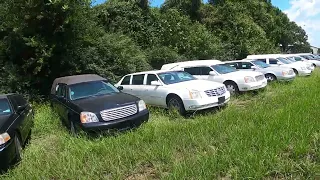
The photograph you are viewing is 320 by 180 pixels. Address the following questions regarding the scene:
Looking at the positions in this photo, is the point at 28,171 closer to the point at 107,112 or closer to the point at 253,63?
the point at 107,112

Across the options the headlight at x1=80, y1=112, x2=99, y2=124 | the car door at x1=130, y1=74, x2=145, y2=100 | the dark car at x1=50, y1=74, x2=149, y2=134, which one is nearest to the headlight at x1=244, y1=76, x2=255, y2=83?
the car door at x1=130, y1=74, x2=145, y2=100

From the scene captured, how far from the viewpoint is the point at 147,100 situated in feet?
35.0

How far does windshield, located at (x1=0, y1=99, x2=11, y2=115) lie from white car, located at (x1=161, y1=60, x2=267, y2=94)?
7.77 m

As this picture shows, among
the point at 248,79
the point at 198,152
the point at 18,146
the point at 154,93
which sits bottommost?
the point at 198,152

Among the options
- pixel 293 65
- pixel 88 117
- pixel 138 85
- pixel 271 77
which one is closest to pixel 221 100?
pixel 138 85

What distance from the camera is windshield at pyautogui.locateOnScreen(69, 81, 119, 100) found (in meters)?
8.52

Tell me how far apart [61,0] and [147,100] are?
5.72 metres

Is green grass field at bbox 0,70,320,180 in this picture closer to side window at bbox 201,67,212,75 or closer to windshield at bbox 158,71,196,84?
windshield at bbox 158,71,196,84

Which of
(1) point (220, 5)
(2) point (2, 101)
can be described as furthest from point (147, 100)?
(1) point (220, 5)

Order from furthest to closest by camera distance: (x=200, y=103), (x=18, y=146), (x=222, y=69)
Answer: (x=222, y=69)
(x=200, y=103)
(x=18, y=146)

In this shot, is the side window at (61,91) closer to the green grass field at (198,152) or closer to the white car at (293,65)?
the green grass field at (198,152)

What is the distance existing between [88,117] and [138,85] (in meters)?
4.19

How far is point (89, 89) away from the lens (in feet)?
28.8

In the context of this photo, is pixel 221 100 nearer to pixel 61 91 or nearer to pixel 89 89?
pixel 89 89
